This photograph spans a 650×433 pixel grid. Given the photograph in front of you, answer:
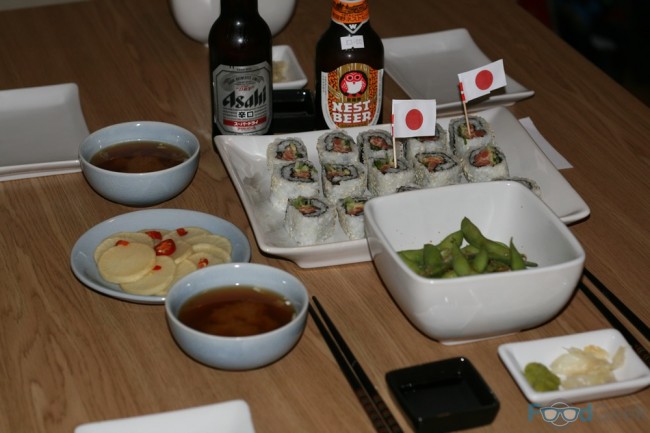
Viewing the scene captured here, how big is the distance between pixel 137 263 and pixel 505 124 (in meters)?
0.85

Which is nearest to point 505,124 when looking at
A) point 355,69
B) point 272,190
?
point 355,69

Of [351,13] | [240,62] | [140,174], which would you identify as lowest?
[140,174]

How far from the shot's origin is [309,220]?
5.08 feet

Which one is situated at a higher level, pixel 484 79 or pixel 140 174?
pixel 484 79

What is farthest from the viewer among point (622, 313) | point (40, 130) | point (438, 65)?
point (438, 65)

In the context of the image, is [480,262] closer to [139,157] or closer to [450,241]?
[450,241]

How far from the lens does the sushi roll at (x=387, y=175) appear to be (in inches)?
66.3

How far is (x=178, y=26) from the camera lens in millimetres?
2279

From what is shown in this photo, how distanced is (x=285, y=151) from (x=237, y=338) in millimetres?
616

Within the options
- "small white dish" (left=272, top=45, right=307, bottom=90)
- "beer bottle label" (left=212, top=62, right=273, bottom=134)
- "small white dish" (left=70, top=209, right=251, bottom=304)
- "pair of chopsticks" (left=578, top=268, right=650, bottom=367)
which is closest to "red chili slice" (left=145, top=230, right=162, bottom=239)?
"small white dish" (left=70, top=209, right=251, bottom=304)

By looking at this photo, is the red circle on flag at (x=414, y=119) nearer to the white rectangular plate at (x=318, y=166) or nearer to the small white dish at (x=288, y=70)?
the white rectangular plate at (x=318, y=166)

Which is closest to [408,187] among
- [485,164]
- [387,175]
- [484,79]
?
[387,175]

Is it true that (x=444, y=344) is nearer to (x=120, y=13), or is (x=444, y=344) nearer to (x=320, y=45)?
(x=320, y=45)

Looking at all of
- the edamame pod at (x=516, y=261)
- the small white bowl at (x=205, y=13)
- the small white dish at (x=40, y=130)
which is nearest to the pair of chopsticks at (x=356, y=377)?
the edamame pod at (x=516, y=261)
